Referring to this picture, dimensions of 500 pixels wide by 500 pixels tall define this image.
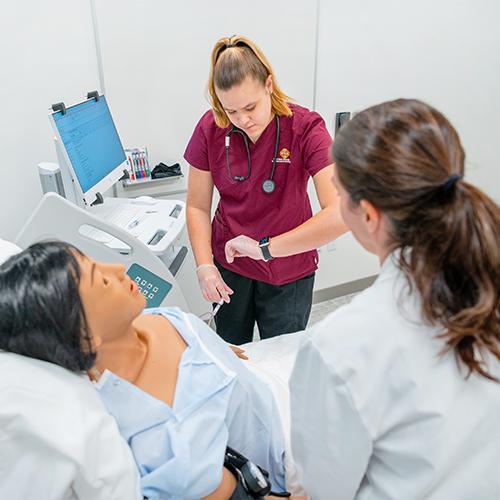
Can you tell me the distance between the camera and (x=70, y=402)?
878mm

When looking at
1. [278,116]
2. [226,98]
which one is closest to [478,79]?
[278,116]

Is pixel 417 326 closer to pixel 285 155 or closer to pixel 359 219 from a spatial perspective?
pixel 359 219

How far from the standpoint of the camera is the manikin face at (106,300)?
954mm

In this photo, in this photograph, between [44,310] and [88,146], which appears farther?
[88,146]

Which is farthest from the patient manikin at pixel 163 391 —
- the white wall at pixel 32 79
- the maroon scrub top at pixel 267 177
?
the white wall at pixel 32 79

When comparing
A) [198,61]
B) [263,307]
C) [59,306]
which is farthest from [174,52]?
[59,306]

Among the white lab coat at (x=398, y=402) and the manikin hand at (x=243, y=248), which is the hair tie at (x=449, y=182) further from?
the manikin hand at (x=243, y=248)

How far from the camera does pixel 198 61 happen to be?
227 centimetres

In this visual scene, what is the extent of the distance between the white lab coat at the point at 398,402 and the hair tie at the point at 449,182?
0.46ft

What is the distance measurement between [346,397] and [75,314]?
540 millimetres

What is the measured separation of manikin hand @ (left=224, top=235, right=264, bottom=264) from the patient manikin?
0.41m

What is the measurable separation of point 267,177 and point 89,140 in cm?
76

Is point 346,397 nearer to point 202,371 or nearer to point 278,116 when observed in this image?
point 202,371

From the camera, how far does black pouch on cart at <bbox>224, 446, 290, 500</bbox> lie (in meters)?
1.04
